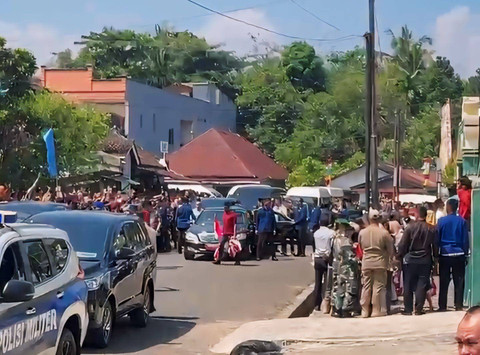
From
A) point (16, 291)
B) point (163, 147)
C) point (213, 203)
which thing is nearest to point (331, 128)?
point (163, 147)

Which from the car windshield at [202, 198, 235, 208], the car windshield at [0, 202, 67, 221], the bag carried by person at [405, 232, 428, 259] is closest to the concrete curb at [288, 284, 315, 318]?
the bag carried by person at [405, 232, 428, 259]

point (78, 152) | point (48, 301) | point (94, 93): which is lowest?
point (48, 301)

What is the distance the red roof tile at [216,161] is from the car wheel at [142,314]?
48.8 meters

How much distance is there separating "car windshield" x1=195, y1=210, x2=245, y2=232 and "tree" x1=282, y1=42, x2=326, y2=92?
182 ft

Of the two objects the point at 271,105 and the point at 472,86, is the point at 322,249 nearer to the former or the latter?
the point at 271,105

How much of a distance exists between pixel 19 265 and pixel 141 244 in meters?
6.41

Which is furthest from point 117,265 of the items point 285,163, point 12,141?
point 285,163

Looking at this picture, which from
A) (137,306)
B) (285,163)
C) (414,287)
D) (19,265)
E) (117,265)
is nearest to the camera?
(19,265)

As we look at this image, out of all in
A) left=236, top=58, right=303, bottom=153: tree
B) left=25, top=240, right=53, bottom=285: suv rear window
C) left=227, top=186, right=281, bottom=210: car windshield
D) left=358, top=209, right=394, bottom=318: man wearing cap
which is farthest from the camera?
left=236, top=58, right=303, bottom=153: tree

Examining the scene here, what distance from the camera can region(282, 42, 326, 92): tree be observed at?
8562 centimetres

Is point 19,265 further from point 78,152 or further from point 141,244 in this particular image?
point 78,152

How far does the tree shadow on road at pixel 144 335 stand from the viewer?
41.7ft

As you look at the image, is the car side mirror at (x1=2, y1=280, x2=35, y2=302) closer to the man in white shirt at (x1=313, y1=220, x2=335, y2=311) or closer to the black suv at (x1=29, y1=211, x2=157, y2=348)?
the black suv at (x1=29, y1=211, x2=157, y2=348)

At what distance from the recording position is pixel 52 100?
146ft
